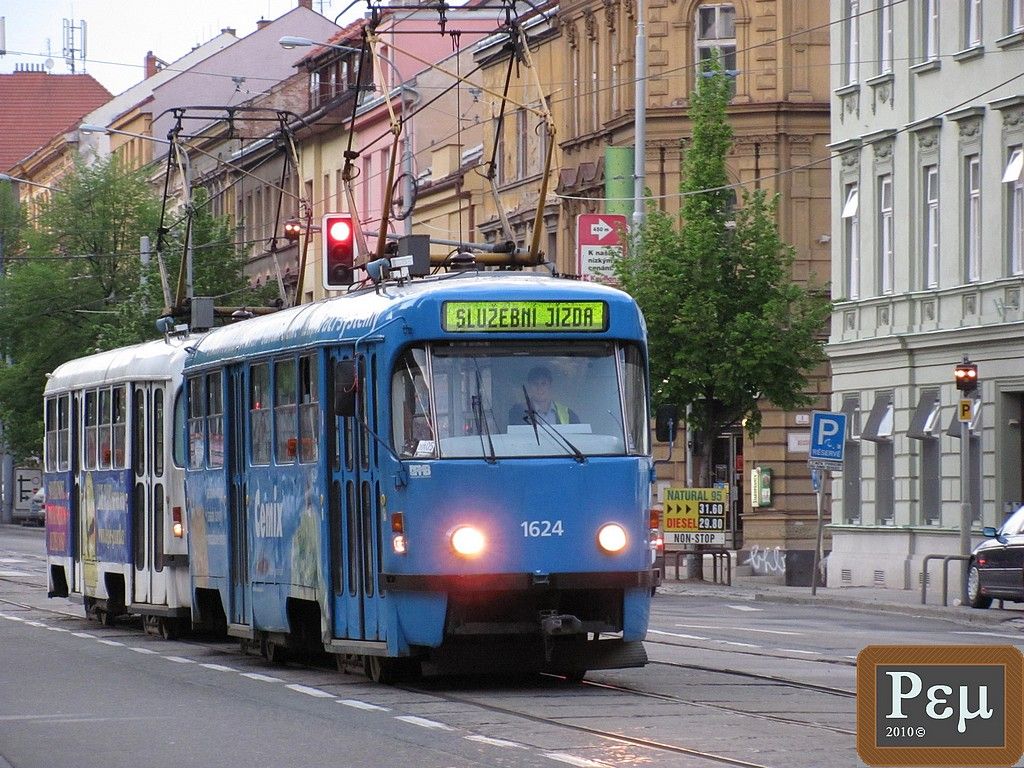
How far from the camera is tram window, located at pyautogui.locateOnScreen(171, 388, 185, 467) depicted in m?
23.6

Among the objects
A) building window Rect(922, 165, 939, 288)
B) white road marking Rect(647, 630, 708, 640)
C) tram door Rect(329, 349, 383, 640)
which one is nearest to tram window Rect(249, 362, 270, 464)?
tram door Rect(329, 349, 383, 640)

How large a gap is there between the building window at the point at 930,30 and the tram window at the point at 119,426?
19.1m

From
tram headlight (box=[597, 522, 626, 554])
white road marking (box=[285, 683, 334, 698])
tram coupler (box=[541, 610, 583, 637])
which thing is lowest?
white road marking (box=[285, 683, 334, 698])

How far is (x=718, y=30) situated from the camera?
54250 mm

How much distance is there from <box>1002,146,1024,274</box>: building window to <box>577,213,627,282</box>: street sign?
7261 millimetres

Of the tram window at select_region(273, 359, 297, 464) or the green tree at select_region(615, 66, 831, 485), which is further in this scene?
the green tree at select_region(615, 66, 831, 485)

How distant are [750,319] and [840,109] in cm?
638

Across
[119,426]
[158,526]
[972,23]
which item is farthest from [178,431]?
[972,23]

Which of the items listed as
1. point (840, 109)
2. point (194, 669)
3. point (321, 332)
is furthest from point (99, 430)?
point (840, 109)

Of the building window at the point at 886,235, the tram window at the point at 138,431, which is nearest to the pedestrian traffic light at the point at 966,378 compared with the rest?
the building window at the point at 886,235

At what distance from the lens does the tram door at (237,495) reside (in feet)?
67.8

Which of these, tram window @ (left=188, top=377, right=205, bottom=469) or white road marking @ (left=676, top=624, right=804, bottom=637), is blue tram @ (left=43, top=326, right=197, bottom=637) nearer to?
tram window @ (left=188, top=377, right=205, bottom=469)

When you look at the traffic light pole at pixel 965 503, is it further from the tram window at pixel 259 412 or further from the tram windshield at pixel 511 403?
the tram windshield at pixel 511 403

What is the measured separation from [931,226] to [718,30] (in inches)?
556
